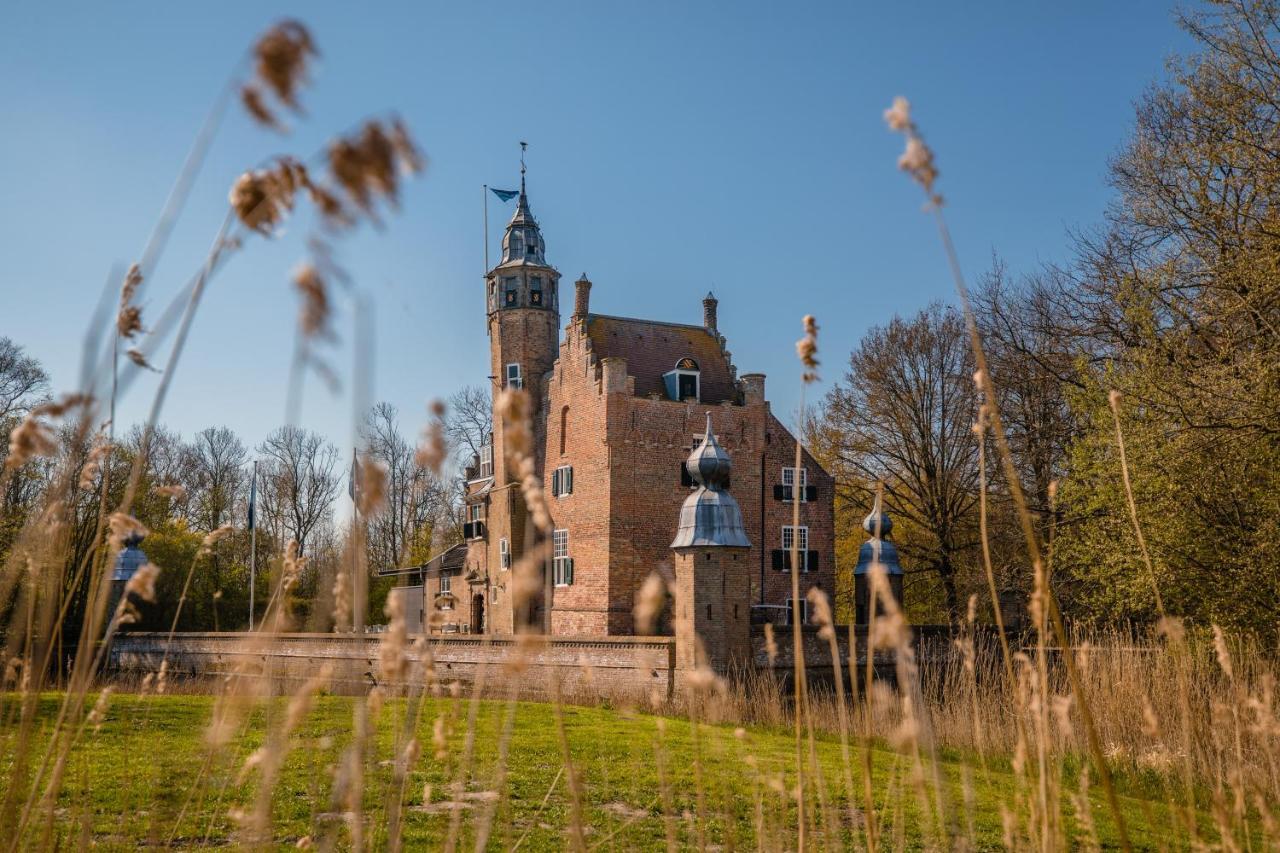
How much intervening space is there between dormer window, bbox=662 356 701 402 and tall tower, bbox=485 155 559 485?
3.78 m

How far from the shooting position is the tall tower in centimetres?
2869

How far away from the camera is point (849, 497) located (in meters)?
29.3

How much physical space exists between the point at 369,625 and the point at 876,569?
1446 inches

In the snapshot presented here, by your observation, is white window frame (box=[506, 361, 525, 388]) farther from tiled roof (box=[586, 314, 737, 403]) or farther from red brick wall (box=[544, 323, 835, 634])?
tiled roof (box=[586, 314, 737, 403])

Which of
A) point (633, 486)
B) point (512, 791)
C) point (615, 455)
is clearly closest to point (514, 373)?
point (615, 455)

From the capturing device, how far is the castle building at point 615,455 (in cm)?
2533

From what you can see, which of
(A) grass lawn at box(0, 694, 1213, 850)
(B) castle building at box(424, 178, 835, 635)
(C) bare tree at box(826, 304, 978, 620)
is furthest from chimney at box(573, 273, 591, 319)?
(A) grass lawn at box(0, 694, 1213, 850)

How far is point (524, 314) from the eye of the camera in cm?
2872

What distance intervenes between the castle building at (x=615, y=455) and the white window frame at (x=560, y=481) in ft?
0.14

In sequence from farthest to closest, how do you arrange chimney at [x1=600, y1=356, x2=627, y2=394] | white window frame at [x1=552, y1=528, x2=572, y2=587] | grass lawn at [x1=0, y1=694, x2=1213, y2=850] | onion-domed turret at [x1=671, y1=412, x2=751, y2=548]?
white window frame at [x1=552, y1=528, x2=572, y2=587] < chimney at [x1=600, y1=356, x2=627, y2=394] < onion-domed turret at [x1=671, y1=412, x2=751, y2=548] < grass lawn at [x1=0, y1=694, x2=1213, y2=850]

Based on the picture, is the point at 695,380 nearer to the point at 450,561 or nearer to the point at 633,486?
the point at 633,486

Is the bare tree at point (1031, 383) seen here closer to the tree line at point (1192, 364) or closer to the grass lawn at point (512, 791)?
the tree line at point (1192, 364)

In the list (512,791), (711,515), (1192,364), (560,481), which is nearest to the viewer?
(512,791)

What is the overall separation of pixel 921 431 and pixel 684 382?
653cm
